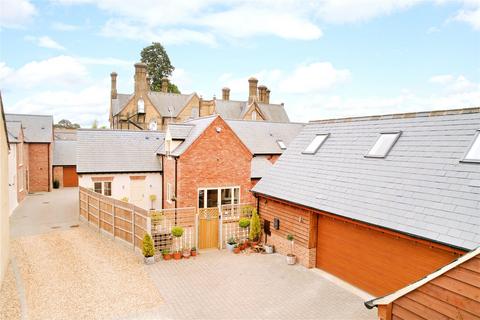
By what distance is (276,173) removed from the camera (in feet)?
52.9

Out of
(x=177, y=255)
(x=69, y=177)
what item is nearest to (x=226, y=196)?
(x=177, y=255)

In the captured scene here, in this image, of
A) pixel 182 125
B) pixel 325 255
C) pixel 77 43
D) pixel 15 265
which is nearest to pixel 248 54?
pixel 182 125

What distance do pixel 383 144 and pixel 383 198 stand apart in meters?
3.09

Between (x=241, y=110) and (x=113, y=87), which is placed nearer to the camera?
(x=241, y=110)

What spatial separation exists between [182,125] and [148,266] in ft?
34.6

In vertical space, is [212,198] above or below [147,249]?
above

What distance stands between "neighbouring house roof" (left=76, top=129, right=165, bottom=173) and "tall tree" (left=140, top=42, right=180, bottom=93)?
172ft

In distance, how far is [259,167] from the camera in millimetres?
25469

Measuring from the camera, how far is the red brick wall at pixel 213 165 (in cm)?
1934

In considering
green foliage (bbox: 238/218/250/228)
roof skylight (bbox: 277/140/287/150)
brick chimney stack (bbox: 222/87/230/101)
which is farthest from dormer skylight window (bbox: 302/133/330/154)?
brick chimney stack (bbox: 222/87/230/101)

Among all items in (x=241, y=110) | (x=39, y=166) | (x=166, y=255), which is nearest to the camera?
(x=166, y=255)

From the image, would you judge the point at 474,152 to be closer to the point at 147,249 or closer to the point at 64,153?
the point at 147,249

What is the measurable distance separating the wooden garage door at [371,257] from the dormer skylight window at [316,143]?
404cm

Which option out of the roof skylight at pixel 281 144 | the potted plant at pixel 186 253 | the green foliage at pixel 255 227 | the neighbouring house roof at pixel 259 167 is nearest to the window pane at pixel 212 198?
the neighbouring house roof at pixel 259 167
